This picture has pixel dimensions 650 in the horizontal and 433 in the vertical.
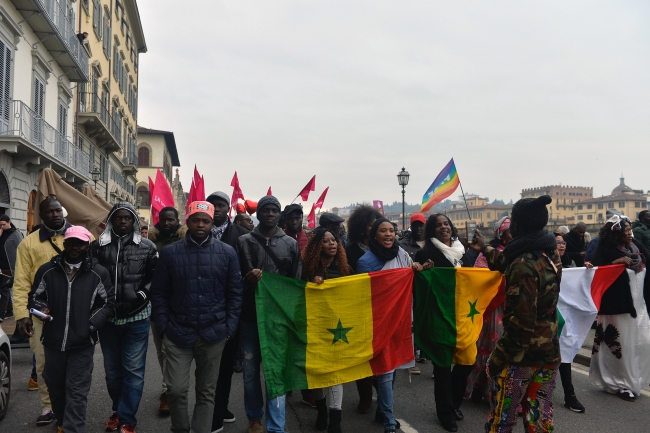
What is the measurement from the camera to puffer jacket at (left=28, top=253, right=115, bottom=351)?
13.9 feet

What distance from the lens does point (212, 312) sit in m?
4.35

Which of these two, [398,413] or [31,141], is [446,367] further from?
[31,141]

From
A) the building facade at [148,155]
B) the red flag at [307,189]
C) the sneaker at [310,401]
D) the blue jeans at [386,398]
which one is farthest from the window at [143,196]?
the blue jeans at [386,398]

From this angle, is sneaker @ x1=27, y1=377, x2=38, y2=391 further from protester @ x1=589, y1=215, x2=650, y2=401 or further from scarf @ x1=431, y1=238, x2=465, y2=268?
protester @ x1=589, y1=215, x2=650, y2=401

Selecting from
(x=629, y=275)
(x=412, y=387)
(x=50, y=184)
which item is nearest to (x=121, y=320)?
(x=50, y=184)

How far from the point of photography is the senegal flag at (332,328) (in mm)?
4777

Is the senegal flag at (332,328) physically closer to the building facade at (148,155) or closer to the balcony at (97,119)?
the balcony at (97,119)

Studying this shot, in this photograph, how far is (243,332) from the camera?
4.81 metres

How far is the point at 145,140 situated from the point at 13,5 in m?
46.1

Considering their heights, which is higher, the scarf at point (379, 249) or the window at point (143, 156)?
the window at point (143, 156)

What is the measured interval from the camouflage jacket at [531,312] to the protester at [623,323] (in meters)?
2.51

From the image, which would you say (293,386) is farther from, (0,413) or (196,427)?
(0,413)

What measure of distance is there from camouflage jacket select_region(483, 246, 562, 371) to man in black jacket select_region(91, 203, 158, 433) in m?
2.95

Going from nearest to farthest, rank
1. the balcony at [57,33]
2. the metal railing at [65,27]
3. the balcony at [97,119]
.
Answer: the balcony at [57,33] < the metal railing at [65,27] < the balcony at [97,119]
